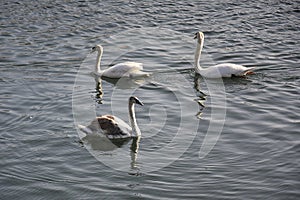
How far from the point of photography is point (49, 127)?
14367 mm

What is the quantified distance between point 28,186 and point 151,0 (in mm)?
14857

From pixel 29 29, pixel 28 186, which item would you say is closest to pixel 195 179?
pixel 28 186

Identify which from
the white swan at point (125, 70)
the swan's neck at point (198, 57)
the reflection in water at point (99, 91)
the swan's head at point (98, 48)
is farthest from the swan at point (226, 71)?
the swan's head at point (98, 48)

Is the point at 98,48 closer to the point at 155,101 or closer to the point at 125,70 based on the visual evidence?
the point at 125,70

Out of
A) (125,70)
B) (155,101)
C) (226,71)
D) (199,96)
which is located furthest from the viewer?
(125,70)

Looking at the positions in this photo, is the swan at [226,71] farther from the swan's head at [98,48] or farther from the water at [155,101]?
the swan's head at [98,48]

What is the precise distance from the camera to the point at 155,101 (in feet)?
53.1

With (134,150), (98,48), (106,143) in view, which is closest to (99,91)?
(98,48)

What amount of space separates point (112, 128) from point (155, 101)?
2550 millimetres

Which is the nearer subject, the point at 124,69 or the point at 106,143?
the point at 106,143

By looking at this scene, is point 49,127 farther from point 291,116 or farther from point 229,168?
point 291,116

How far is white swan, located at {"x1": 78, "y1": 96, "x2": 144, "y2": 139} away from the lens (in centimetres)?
1392

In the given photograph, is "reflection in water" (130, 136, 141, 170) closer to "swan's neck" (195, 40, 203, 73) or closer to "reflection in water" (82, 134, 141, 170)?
"reflection in water" (82, 134, 141, 170)

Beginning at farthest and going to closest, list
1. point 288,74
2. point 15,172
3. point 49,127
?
point 288,74 → point 49,127 → point 15,172
